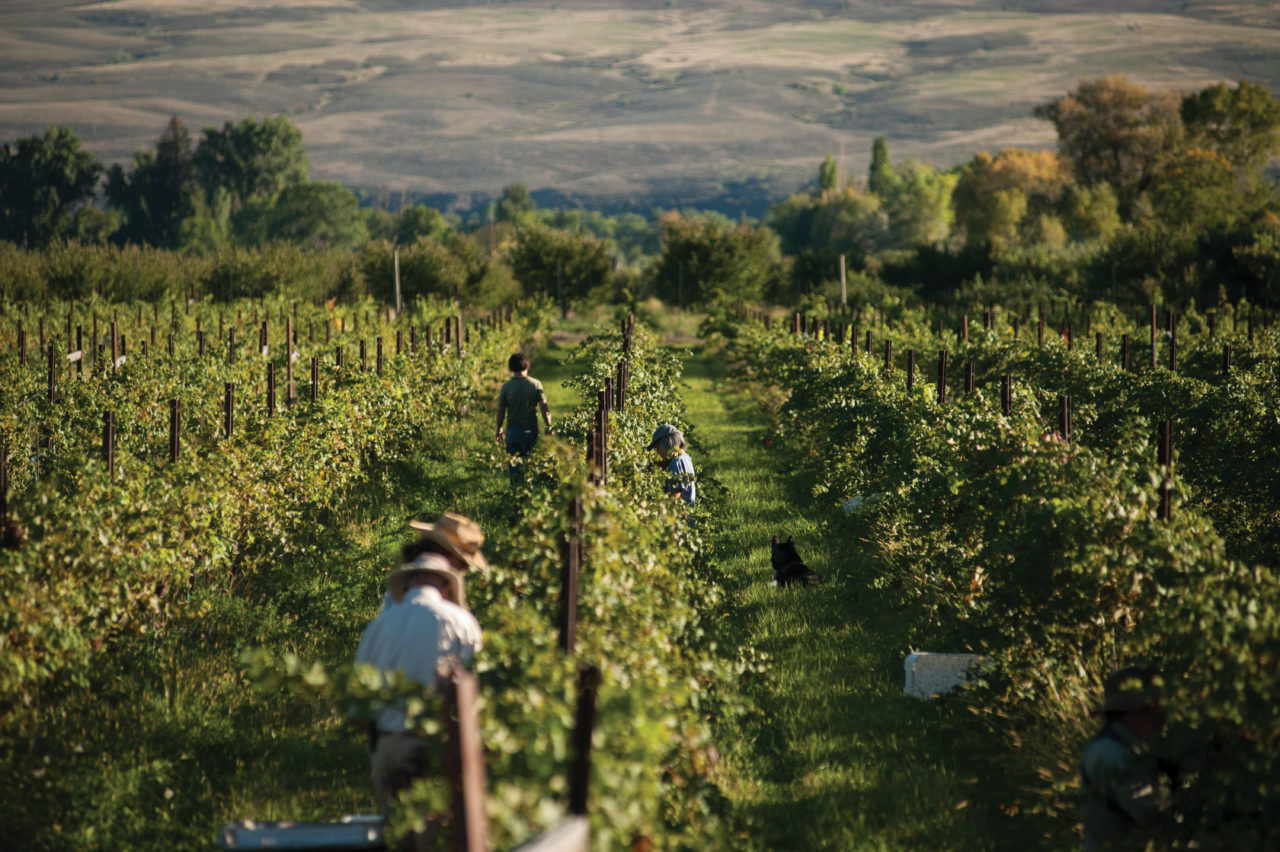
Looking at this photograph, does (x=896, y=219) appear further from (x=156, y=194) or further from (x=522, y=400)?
(x=522, y=400)

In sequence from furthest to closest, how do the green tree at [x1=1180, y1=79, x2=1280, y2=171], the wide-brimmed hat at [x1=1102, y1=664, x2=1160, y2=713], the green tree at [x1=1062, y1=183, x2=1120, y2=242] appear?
the green tree at [x1=1062, y1=183, x2=1120, y2=242], the green tree at [x1=1180, y1=79, x2=1280, y2=171], the wide-brimmed hat at [x1=1102, y1=664, x2=1160, y2=713]

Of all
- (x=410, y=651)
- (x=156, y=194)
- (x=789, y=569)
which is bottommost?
(x=156, y=194)

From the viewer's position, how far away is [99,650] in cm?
586

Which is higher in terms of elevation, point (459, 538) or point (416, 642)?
point (459, 538)

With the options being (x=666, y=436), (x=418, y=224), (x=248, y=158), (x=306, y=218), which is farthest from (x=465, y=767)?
(x=248, y=158)

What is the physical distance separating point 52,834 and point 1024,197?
7744 centimetres

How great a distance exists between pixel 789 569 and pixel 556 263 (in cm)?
4125

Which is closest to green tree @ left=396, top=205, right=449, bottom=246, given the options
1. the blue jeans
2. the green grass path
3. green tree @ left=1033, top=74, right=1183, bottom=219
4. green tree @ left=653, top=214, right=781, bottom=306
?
green tree @ left=1033, top=74, right=1183, bottom=219

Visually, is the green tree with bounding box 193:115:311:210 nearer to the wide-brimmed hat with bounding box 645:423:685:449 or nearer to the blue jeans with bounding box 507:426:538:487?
the blue jeans with bounding box 507:426:538:487

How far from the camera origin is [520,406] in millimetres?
10562

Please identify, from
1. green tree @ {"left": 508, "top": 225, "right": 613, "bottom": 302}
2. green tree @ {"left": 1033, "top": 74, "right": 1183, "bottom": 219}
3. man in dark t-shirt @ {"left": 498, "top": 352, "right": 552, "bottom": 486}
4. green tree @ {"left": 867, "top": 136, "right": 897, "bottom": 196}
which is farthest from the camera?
green tree @ {"left": 867, "top": 136, "right": 897, "bottom": 196}

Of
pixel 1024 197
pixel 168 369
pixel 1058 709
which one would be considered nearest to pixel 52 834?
pixel 1058 709

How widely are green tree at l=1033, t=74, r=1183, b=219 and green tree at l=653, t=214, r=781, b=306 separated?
103 feet

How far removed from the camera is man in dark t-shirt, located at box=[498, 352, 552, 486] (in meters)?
10.5
